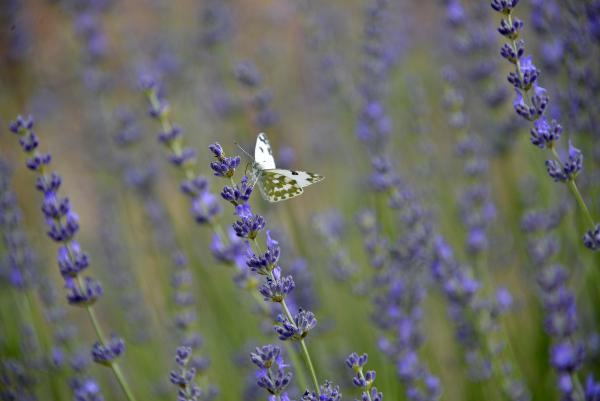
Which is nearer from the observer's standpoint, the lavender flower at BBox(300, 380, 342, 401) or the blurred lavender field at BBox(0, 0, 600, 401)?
the lavender flower at BBox(300, 380, 342, 401)

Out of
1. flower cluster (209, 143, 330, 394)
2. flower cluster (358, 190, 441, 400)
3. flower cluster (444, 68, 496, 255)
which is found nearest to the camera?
flower cluster (209, 143, 330, 394)

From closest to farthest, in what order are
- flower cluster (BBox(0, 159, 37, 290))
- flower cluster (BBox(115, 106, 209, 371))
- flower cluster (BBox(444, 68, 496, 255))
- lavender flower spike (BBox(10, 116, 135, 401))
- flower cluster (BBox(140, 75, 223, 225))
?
lavender flower spike (BBox(10, 116, 135, 401)) → flower cluster (BBox(140, 75, 223, 225)) → flower cluster (BBox(0, 159, 37, 290)) → flower cluster (BBox(444, 68, 496, 255)) → flower cluster (BBox(115, 106, 209, 371))

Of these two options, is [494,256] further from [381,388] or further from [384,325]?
[384,325]

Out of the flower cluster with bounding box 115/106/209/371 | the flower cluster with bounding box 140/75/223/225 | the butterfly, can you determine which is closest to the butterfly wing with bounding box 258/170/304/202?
the butterfly

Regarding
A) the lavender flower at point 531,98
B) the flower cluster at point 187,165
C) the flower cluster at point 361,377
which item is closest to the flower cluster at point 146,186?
the flower cluster at point 187,165

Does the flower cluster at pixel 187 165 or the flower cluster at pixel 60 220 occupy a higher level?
the flower cluster at pixel 187 165

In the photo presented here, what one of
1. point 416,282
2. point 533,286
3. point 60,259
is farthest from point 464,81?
point 60,259

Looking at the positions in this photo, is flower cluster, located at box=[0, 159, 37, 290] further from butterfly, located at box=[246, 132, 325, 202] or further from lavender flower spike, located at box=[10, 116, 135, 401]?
butterfly, located at box=[246, 132, 325, 202]

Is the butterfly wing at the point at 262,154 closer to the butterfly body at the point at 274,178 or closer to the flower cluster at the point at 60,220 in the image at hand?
the butterfly body at the point at 274,178
